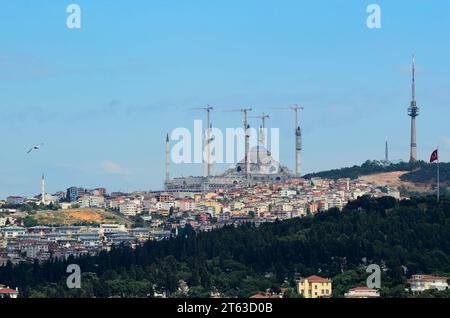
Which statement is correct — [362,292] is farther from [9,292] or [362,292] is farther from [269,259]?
[269,259]

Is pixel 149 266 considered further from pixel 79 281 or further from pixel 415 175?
pixel 415 175

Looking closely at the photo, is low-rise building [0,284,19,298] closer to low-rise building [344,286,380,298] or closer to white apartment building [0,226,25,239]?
low-rise building [344,286,380,298]

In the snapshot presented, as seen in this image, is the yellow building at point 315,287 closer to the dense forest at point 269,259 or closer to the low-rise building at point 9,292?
the dense forest at point 269,259

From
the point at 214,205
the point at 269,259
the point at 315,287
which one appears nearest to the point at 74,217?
the point at 214,205

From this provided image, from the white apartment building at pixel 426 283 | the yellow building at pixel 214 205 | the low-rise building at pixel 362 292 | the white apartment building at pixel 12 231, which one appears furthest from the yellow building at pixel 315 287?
the yellow building at pixel 214 205

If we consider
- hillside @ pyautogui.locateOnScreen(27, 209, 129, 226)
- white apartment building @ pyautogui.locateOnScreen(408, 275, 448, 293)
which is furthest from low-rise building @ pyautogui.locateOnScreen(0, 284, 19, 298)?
hillside @ pyautogui.locateOnScreen(27, 209, 129, 226)
